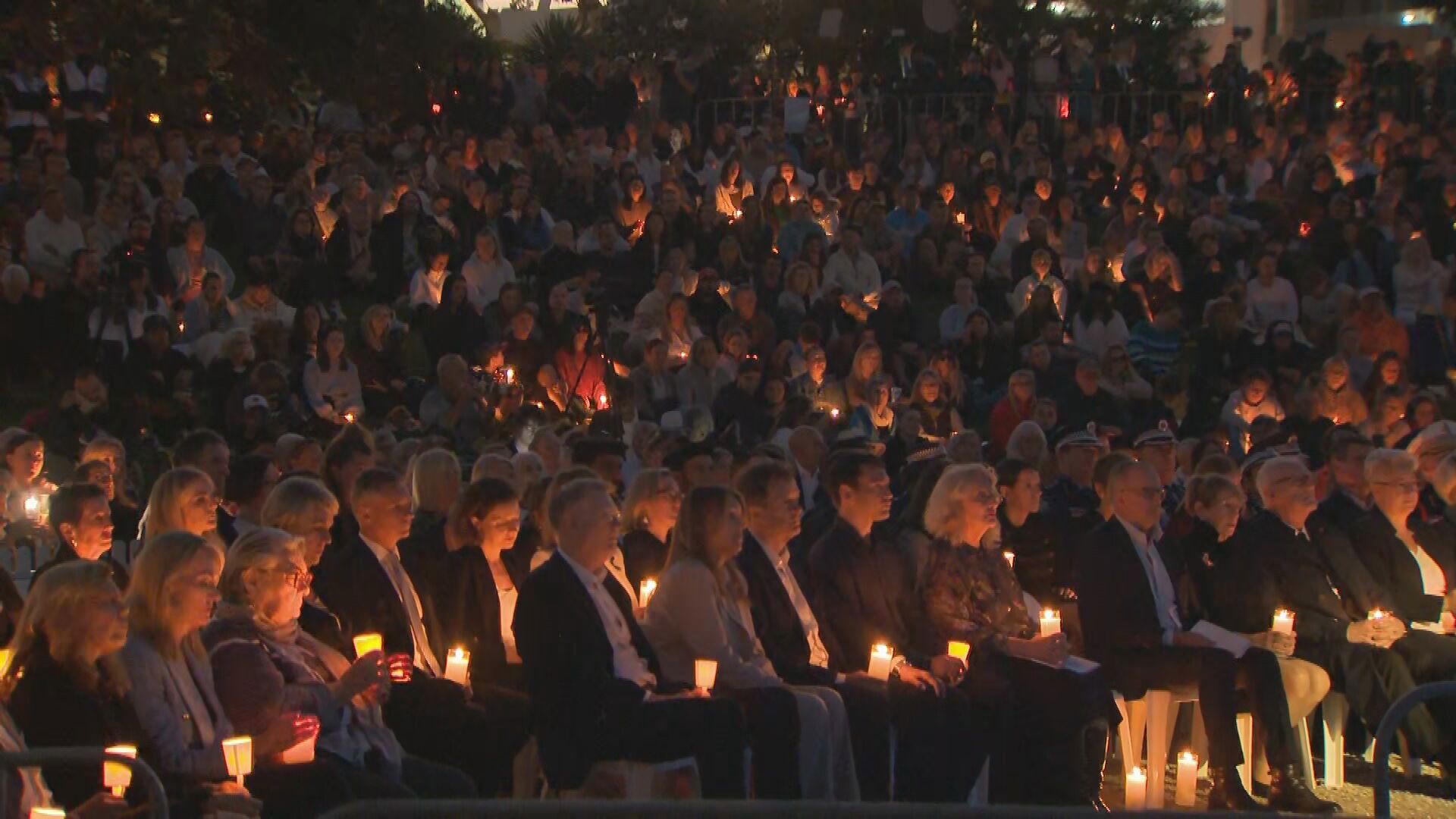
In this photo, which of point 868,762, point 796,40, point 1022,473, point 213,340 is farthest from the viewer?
point 796,40

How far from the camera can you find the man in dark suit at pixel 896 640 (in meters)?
7.04

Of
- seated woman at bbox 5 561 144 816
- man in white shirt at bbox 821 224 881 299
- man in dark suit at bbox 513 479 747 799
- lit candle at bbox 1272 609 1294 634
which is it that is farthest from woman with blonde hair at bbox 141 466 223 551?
man in white shirt at bbox 821 224 881 299

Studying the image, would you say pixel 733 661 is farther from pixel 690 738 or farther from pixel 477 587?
pixel 477 587

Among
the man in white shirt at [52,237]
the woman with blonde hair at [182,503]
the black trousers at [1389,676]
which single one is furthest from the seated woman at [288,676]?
the man in white shirt at [52,237]

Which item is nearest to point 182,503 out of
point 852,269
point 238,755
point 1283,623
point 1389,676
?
point 238,755

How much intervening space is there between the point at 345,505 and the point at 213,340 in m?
5.21

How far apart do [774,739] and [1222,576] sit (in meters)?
2.58

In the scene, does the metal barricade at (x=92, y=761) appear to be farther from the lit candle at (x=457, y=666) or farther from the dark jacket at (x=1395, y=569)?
the dark jacket at (x=1395, y=569)

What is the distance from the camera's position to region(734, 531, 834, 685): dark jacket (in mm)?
7004

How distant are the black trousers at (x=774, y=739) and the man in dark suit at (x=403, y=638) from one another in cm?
85

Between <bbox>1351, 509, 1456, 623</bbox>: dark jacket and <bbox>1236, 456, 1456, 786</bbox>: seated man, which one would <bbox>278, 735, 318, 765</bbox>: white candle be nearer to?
<bbox>1236, 456, 1456, 786</bbox>: seated man

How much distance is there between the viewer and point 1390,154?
1909cm

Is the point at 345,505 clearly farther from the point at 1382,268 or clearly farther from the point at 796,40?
the point at 796,40

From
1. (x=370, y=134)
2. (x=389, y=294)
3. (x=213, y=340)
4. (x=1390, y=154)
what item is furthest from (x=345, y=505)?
(x=1390, y=154)
